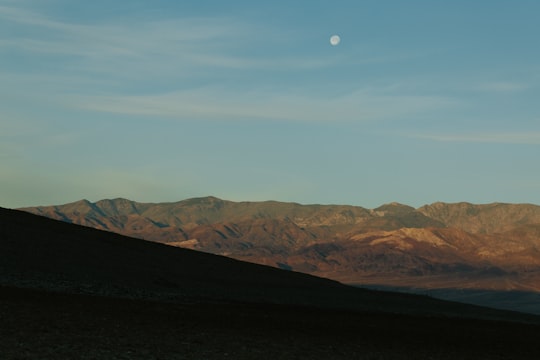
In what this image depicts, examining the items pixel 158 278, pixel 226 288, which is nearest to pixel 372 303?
pixel 226 288

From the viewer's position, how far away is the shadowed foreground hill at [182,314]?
1179 inches

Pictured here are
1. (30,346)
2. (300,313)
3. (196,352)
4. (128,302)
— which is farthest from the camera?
(300,313)

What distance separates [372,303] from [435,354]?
43.8 metres

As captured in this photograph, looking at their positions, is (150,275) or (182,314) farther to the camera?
(150,275)

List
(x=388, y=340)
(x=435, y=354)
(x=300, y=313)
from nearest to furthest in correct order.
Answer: (x=435, y=354) → (x=388, y=340) → (x=300, y=313)

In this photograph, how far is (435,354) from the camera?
3481cm

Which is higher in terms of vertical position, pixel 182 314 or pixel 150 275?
pixel 150 275

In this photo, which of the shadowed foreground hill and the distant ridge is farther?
the distant ridge

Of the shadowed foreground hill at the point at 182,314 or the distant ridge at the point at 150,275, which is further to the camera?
the distant ridge at the point at 150,275

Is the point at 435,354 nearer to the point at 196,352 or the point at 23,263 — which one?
the point at 196,352

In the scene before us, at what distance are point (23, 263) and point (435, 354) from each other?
4342 centimetres

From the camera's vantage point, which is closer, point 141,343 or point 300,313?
point 141,343

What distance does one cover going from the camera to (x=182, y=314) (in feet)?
145

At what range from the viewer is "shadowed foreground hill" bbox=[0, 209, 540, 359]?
98.2ft
